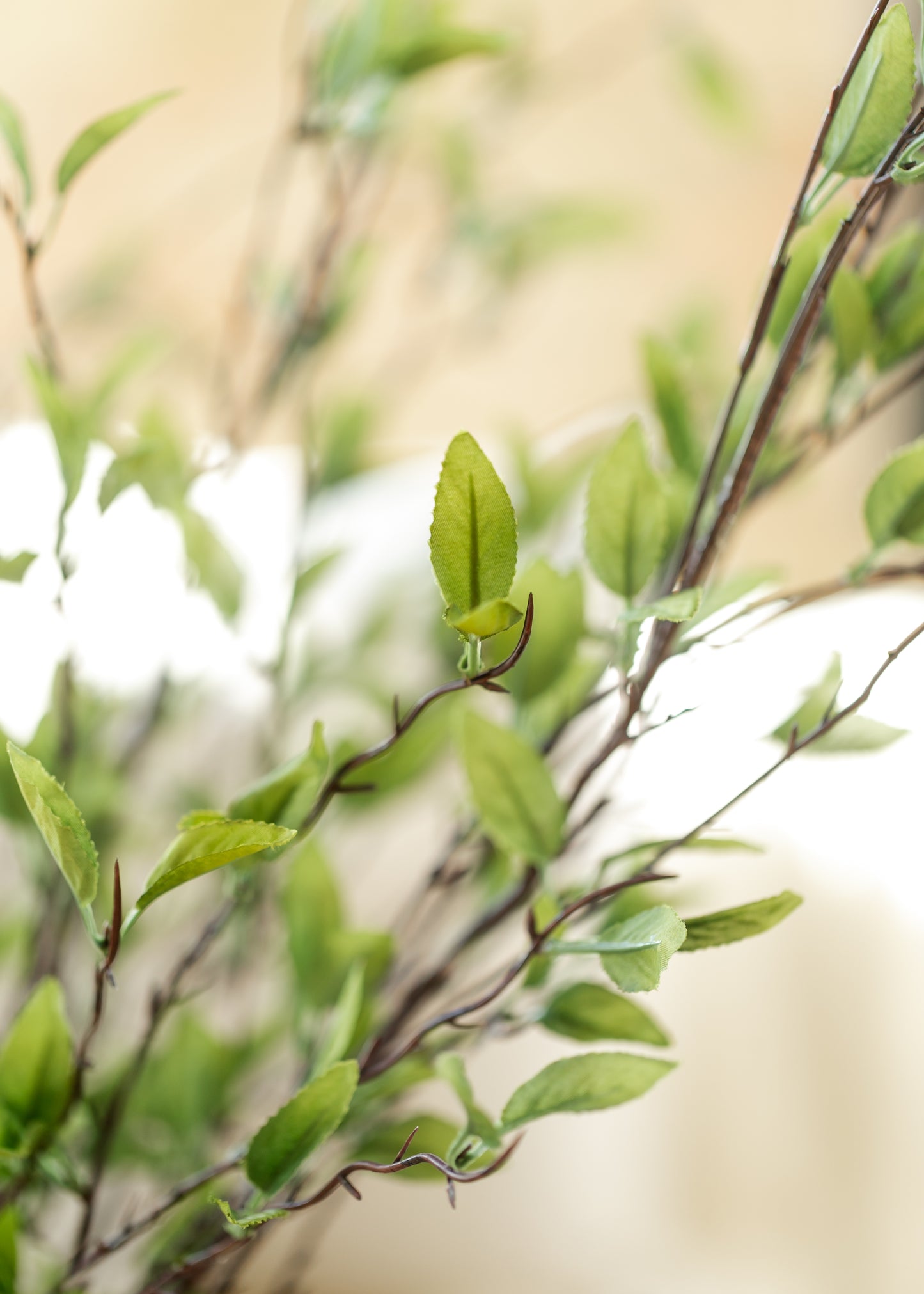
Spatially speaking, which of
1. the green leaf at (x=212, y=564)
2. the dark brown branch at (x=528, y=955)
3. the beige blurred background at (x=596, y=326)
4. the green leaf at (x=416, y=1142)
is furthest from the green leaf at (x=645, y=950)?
the beige blurred background at (x=596, y=326)

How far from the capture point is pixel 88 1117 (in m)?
0.36

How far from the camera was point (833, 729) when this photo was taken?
284 millimetres

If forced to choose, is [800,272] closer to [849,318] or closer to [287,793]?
[849,318]

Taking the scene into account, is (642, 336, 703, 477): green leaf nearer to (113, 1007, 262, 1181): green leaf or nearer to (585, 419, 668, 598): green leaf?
(585, 419, 668, 598): green leaf

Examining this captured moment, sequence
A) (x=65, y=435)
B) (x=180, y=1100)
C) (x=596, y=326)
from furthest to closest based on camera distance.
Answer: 1. (x=596, y=326)
2. (x=180, y=1100)
3. (x=65, y=435)

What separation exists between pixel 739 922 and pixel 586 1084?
53 millimetres

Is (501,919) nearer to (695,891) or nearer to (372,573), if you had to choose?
(695,891)

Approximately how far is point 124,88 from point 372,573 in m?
1.04

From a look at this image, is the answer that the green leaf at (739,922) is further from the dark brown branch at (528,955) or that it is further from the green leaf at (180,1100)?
the green leaf at (180,1100)

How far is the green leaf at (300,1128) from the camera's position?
0.24 m

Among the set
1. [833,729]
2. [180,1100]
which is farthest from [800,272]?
[180,1100]

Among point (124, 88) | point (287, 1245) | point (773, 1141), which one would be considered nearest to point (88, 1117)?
point (287, 1245)

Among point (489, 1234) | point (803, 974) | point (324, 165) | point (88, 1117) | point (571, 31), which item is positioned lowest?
point (489, 1234)

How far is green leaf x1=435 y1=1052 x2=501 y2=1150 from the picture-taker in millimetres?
251
